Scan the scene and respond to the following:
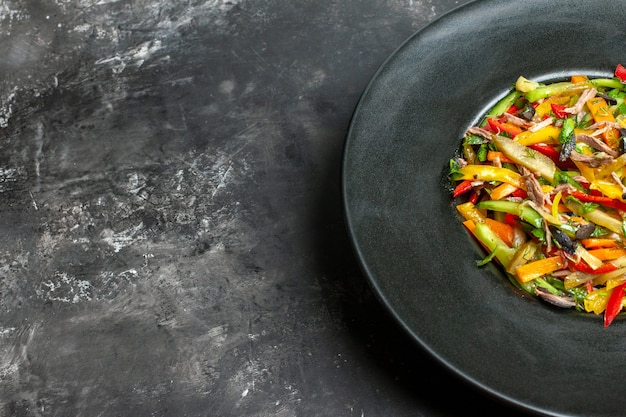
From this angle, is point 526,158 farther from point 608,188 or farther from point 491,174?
point 608,188

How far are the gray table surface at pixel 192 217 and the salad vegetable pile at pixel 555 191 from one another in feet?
1.83

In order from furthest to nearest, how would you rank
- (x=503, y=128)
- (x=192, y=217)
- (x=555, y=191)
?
(x=192, y=217) → (x=503, y=128) → (x=555, y=191)

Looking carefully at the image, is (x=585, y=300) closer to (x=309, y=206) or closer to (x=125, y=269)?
(x=309, y=206)

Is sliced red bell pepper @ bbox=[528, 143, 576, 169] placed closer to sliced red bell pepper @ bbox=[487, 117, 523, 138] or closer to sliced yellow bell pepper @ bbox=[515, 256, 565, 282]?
sliced red bell pepper @ bbox=[487, 117, 523, 138]

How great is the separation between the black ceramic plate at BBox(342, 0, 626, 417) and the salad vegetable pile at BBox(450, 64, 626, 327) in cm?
6

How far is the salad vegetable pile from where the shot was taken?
93.7 inches

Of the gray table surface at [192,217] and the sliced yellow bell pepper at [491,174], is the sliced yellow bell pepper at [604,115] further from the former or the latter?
the gray table surface at [192,217]

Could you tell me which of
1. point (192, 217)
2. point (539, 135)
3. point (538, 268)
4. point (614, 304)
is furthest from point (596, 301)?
point (192, 217)

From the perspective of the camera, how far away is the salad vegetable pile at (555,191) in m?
2.38

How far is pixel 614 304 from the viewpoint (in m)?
2.32

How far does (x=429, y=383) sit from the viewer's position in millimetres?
2750

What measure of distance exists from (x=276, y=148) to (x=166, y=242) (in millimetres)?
662

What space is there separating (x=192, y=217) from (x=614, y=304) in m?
1.77

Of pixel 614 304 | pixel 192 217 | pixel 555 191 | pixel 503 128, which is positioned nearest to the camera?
pixel 614 304
